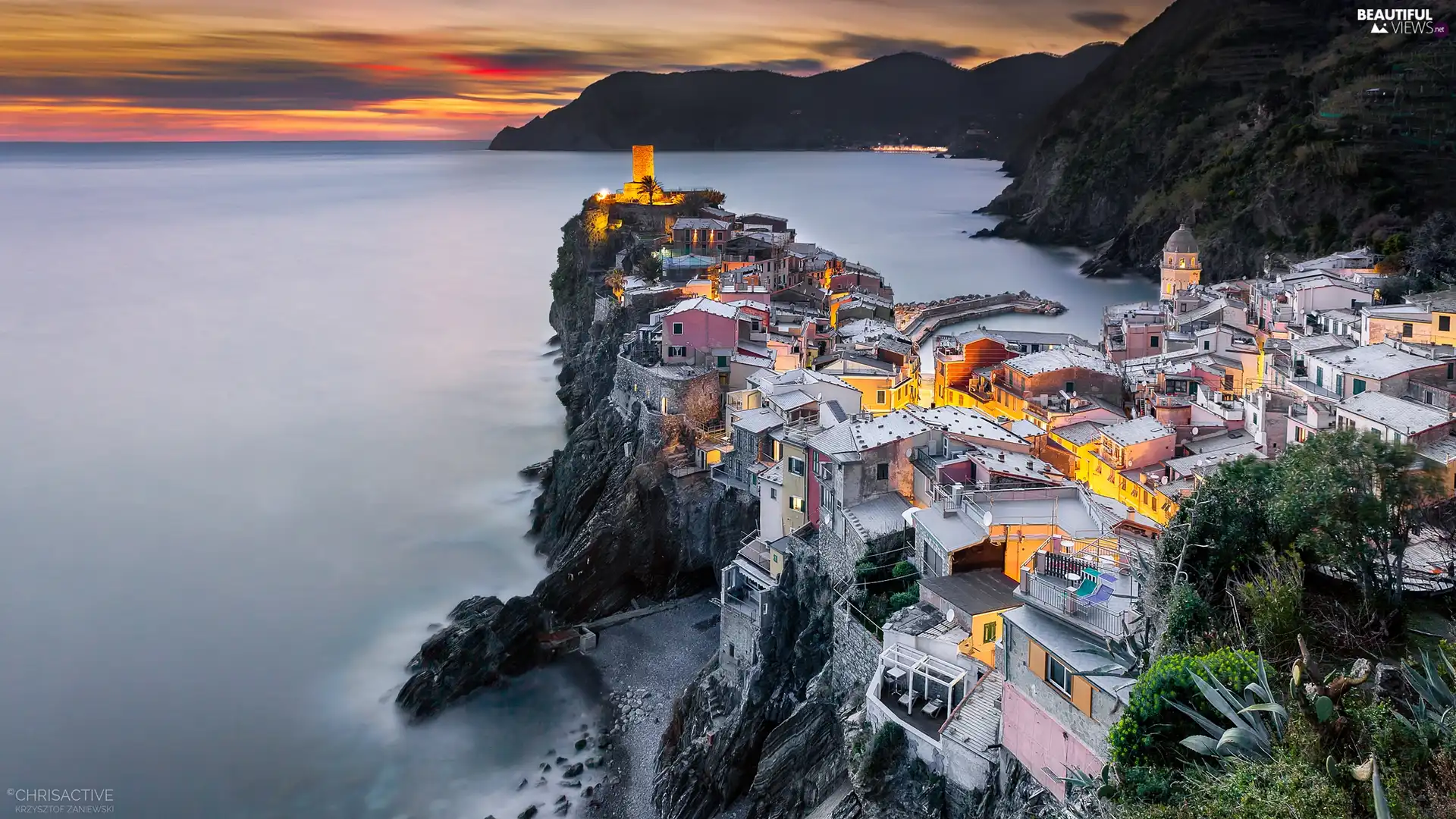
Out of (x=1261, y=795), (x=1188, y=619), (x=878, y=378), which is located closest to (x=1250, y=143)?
(x=878, y=378)

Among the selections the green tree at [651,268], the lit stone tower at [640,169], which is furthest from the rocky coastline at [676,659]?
the lit stone tower at [640,169]

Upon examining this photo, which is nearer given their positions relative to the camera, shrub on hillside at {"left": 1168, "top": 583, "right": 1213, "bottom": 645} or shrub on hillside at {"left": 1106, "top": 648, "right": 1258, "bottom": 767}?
shrub on hillside at {"left": 1106, "top": 648, "right": 1258, "bottom": 767}

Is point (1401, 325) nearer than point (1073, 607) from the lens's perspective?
No

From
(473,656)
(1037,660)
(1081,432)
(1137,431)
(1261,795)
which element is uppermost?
(1261,795)

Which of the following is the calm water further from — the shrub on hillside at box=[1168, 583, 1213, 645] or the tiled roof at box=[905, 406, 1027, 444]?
the shrub on hillside at box=[1168, 583, 1213, 645]

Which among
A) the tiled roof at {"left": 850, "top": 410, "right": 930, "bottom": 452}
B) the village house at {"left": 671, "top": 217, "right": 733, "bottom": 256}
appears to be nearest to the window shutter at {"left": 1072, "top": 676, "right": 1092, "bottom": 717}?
the tiled roof at {"left": 850, "top": 410, "right": 930, "bottom": 452}

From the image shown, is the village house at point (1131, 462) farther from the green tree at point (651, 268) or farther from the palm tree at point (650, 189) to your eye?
the palm tree at point (650, 189)

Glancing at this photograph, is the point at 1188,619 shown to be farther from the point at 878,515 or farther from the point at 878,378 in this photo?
the point at 878,378
